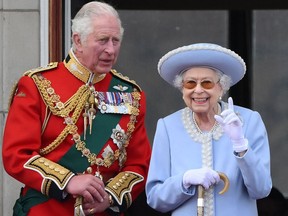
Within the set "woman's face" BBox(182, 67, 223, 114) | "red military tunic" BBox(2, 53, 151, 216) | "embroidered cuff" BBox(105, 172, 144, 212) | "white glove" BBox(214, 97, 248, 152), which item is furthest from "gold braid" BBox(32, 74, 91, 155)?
"white glove" BBox(214, 97, 248, 152)

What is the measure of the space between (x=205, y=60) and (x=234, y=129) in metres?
0.35

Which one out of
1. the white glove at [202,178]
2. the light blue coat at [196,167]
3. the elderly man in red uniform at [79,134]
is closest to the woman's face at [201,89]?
the light blue coat at [196,167]

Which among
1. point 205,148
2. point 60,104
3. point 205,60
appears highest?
point 205,60

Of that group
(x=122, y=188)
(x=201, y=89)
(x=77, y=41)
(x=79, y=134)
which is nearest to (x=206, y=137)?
(x=201, y=89)

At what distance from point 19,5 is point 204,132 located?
5.19ft

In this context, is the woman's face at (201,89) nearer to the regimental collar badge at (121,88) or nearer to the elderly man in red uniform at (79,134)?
the elderly man in red uniform at (79,134)

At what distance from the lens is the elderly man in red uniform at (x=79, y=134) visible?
17.3 feet

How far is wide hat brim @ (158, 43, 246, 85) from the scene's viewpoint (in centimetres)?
500

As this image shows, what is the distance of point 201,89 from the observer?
16.4ft

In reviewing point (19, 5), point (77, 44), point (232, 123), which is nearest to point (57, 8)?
point (19, 5)

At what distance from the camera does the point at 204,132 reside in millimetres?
5102

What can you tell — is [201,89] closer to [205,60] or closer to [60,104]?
[205,60]

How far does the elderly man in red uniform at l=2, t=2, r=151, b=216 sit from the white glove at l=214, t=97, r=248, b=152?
0.70 meters

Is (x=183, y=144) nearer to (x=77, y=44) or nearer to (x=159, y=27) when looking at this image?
(x=77, y=44)
